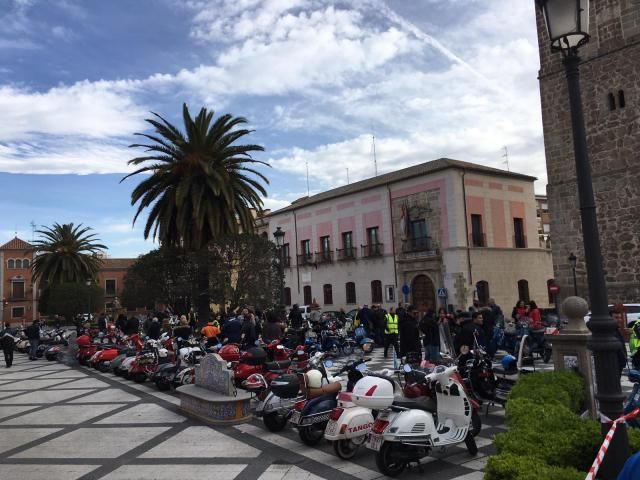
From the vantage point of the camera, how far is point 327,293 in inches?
1465

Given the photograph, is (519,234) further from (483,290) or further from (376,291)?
(376,291)

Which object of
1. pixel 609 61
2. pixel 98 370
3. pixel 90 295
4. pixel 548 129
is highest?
pixel 609 61

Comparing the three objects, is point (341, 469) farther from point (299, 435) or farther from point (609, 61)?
point (609, 61)

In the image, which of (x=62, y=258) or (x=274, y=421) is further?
(x=62, y=258)

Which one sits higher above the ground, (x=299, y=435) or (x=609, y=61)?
(x=609, y=61)

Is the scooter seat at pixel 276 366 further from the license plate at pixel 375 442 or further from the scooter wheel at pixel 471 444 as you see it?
the scooter wheel at pixel 471 444

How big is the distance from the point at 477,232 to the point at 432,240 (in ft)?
8.59

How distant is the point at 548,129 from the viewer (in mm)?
24047

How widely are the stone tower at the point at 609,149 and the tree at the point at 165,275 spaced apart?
16.9 meters

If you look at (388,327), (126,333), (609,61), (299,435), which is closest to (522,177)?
(609,61)

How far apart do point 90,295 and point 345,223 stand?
63.7 feet

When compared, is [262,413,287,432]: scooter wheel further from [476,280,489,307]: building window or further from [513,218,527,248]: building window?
[513,218,527,248]: building window

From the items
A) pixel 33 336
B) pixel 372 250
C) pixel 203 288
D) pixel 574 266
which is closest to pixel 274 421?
pixel 33 336

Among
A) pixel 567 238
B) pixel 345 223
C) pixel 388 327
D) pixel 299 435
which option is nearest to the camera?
pixel 299 435
